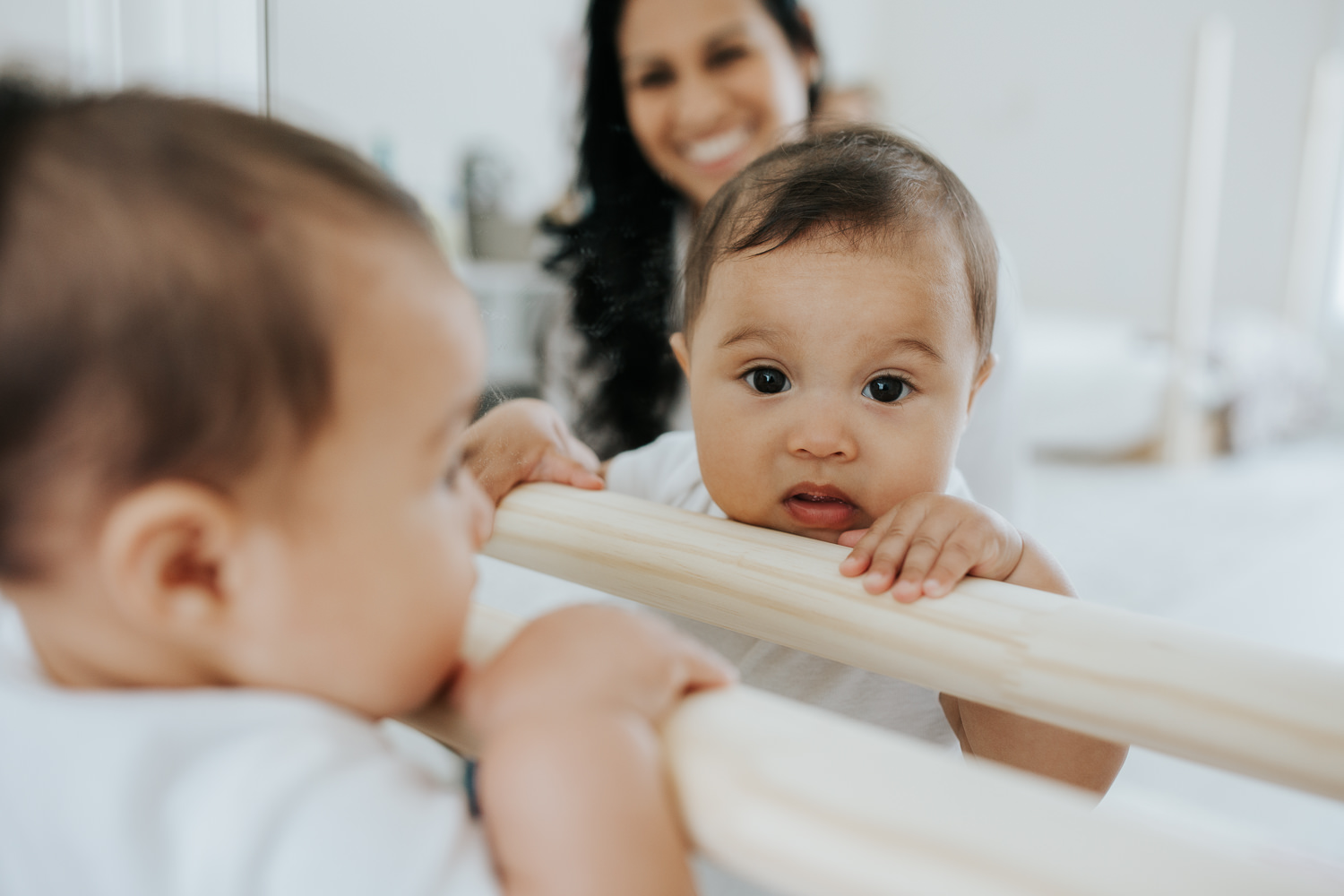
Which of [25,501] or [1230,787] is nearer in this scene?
[25,501]

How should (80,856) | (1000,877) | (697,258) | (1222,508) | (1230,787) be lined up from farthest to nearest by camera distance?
(1222,508) → (1230,787) → (697,258) → (80,856) → (1000,877)

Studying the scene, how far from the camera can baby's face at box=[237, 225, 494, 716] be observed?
364 mm

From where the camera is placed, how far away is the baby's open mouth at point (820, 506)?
0.72 meters

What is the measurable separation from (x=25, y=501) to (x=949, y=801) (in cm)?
34

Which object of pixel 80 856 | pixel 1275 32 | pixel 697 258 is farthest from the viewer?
pixel 1275 32

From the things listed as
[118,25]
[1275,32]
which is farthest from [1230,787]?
[1275,32]

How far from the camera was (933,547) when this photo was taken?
0.56 metres

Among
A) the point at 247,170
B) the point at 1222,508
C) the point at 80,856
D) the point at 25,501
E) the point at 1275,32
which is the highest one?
the point at 1275,32

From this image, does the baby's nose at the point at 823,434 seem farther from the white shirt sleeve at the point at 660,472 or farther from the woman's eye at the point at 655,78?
the woman's eye at the point at 655,78

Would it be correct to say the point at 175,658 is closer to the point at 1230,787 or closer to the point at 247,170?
the point at 247,170

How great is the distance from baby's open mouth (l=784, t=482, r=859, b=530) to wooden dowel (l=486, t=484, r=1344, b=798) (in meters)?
0.19

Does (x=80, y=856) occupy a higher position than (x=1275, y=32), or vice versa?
(x=1275, y=32)

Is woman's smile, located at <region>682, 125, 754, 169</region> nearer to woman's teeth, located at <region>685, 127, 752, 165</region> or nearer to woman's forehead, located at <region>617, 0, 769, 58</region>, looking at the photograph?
woman's teeth, located at <region>685, 127, 752, 165</region>

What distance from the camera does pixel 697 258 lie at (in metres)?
0.82
